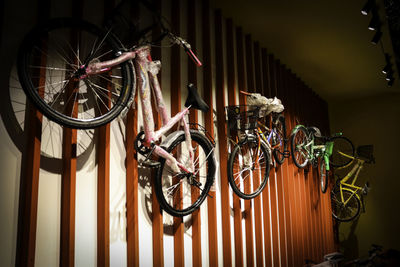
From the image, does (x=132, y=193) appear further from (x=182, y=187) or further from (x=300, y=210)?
(x=300, y=210)

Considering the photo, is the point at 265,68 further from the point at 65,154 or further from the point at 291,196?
the point at 65,154

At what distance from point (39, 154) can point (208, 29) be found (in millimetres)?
2065

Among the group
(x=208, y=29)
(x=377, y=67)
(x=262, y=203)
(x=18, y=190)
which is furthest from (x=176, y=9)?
(x=377, y=67)

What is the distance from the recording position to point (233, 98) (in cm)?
330

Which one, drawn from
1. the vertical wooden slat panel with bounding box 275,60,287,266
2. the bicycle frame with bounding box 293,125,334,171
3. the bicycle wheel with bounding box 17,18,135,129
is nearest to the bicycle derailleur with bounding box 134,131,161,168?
the bicycle wheel with bounding box 17,18,135,129

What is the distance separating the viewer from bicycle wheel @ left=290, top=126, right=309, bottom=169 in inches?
159

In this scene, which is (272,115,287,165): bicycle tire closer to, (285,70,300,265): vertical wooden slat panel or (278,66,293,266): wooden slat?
(278,66,293,266): wooden slat

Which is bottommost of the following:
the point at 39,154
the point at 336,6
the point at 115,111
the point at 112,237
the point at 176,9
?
the point at 112,237

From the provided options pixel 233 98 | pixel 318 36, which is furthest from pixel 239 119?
pixel 318 36

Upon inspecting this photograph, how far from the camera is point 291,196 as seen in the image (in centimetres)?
420

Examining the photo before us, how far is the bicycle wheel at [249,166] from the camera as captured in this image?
10.1ft

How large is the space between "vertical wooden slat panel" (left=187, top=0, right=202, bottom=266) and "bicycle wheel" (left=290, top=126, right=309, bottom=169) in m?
1.80

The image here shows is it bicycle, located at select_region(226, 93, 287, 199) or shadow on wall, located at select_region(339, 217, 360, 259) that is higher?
bicycle, located at select_region(226, 93, 287, 199)

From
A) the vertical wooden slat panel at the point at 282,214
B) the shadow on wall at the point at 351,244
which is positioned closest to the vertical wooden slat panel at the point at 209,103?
the vertical wooden slat panel at the point at 282,214
